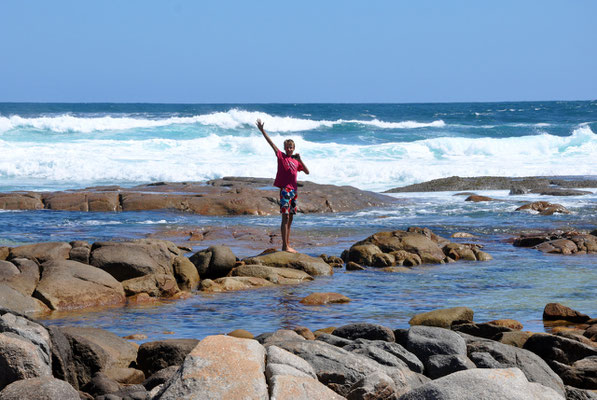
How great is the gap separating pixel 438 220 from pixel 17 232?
8649 mm

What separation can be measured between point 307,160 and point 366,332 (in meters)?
25.1

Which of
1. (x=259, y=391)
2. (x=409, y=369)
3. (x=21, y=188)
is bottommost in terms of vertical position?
(x=21, y=188)

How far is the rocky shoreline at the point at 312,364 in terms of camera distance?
161 inches

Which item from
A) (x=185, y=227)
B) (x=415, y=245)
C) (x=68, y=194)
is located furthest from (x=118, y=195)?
(x=415, y=245)

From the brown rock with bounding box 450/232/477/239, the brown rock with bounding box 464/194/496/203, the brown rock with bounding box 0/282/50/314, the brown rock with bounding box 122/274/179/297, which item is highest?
the brown rock with bounding box 0/282/50/314

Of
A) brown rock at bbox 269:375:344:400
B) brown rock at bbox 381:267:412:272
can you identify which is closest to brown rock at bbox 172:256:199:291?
brown rock at bbox 381:267:412:272

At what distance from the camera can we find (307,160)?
3123cm

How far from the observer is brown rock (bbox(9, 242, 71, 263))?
956 cm

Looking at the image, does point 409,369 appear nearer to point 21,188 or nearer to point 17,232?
point 17,232

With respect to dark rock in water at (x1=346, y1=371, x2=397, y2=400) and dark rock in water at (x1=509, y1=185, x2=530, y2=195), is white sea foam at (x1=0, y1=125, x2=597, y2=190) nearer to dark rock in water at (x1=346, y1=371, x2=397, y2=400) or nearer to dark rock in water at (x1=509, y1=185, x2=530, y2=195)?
dark rock in water at (x1=509, y1=185, x2=530, y2=195)

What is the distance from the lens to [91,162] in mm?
28016

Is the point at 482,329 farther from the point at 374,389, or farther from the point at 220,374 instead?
the point at 220,374

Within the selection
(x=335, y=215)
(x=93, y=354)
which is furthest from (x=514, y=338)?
(x=335, y=215)

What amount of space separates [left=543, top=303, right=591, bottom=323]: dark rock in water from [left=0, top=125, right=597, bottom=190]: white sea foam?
16.8 metres
